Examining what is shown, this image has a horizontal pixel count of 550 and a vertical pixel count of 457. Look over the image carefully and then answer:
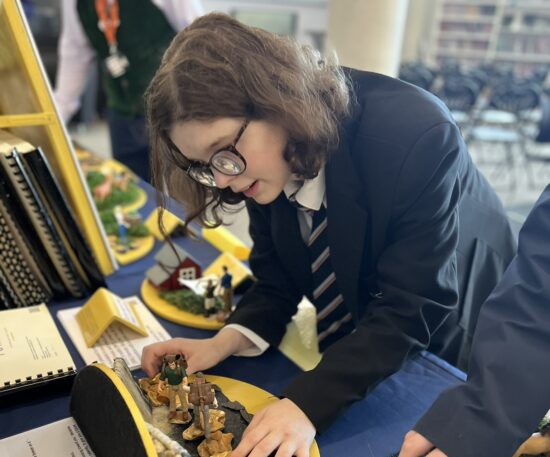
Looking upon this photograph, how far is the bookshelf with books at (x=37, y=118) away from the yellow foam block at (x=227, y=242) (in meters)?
0.28

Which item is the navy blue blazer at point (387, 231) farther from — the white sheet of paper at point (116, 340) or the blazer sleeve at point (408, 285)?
the white sheet of paper at point (116, 340)

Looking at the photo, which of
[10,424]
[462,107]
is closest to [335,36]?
[462,107]

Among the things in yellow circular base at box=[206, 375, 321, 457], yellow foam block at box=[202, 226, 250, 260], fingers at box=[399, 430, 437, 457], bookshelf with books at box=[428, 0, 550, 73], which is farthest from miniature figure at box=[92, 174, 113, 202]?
bookshelf with books at box=[428, 0, 550, 73]

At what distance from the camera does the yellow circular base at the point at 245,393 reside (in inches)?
32.8

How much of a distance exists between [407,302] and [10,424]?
2.08 feet

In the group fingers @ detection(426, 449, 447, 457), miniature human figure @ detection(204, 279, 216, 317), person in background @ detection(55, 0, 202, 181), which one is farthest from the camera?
person in background @ detection(55, 0, 202, 181)

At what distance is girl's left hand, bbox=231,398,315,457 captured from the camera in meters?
0.70

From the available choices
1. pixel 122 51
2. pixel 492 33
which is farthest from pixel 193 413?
pixel 492 33

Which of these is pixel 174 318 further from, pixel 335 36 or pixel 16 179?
pixel 335 36

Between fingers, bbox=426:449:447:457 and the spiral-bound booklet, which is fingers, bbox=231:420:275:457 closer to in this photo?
fingers, bbox=426:449:447:457

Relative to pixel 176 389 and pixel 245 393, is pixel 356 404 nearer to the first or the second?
pixel 245 393

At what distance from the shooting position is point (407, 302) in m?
0.83

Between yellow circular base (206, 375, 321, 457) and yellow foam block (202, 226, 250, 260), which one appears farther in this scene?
yellow foam block (202, 226, 250, 260)

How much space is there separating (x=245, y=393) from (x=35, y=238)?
22.2 inches
